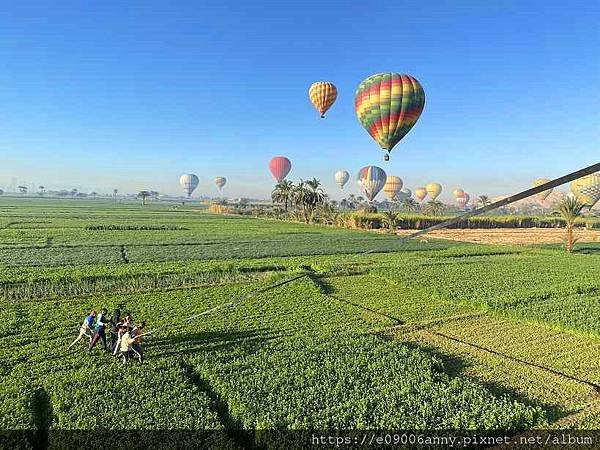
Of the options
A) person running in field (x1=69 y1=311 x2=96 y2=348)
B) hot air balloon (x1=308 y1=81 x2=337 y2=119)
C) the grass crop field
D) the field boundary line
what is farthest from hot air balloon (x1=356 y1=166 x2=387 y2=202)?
person running in field (x1=69 y1=311 x2=96 y2=348)

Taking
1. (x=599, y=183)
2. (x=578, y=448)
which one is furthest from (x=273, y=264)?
(x=599, y=183)

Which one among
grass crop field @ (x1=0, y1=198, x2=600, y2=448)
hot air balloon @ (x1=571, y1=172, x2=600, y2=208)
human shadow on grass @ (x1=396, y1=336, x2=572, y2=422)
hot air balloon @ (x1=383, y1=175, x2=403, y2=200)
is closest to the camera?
grass crop field @ (x1=0, y1=198, x2=600, y2=448)

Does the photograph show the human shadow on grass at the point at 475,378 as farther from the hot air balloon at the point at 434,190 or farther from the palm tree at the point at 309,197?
the hot air balloon at the point at 434,190

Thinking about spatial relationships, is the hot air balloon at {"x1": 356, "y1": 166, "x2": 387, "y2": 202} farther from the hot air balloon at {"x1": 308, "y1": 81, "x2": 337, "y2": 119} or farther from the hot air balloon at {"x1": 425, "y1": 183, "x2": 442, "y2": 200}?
the hot air balloon at {"x1": 425, "y1": 183, "x2": 442, "y2": 200}

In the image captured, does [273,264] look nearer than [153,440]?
No

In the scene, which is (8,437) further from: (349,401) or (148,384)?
(349,401)

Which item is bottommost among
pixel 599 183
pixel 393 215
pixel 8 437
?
pixel 8 437
